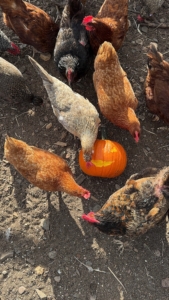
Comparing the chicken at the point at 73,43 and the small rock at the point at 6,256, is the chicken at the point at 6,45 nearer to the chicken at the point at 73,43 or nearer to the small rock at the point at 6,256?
the chicken at the point at 73,43

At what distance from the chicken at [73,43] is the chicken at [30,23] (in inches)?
9.6

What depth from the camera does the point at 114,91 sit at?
4000mm

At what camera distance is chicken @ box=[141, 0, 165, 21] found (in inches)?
182

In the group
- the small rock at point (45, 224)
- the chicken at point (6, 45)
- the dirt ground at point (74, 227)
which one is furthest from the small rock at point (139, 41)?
the small rock at point (45, 224)

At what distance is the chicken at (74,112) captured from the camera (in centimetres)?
396

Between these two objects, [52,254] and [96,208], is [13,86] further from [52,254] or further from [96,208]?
[52,254]

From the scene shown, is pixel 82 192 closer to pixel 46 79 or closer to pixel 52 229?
pixel 52 229

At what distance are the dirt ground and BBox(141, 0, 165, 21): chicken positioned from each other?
0.16 meters

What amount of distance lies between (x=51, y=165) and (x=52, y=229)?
104cm

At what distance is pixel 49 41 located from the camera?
182 inches

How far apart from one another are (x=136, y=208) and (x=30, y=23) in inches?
117

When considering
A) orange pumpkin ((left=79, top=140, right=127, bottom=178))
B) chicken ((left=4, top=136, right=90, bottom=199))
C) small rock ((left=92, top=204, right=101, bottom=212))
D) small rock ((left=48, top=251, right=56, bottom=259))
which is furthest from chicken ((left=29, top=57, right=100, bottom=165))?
small rock ((left=48, top=251, right=56, bottom=259))

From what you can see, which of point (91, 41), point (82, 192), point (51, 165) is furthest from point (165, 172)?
point (91, 41)

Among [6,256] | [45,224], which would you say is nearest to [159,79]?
[45,224]
